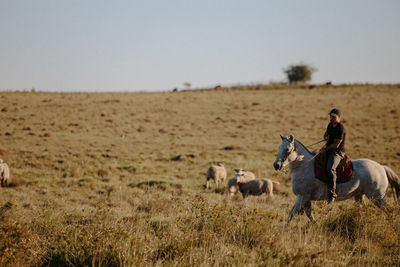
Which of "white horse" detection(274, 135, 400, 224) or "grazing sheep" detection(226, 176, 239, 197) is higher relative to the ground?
"white horse" detection(274, 135, 400, 224)

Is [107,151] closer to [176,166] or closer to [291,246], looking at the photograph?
[176,166]

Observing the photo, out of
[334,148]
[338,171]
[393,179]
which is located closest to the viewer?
[334,148]

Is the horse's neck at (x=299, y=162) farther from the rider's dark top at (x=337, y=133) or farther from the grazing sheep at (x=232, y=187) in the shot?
the grazing sheep at (x=232, y=187)

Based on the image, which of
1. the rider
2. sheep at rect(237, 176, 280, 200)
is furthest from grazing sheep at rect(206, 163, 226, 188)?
the rider

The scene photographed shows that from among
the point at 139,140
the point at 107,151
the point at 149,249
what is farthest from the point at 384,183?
the point at 139,140

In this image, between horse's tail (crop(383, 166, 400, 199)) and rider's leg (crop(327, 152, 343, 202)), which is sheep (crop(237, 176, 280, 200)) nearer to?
horse's tail (crop(383, 166, 400, 199))

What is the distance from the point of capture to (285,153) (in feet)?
24.3

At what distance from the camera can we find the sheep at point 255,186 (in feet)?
40.1

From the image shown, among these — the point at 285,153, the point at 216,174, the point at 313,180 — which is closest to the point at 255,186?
the point at 216,174

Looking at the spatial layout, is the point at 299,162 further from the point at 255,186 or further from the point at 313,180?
the point at 255,186

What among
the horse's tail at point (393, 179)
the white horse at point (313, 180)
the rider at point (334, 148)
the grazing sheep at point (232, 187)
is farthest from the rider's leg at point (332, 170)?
the grazing sheep at point (232, 187)

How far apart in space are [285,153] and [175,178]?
9.52 meters

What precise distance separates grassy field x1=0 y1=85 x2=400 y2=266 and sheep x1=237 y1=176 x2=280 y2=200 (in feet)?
1.96

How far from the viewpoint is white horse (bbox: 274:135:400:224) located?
7.48 meters
